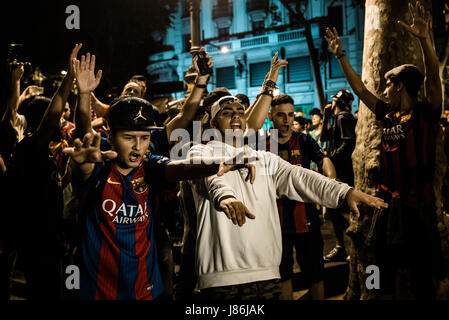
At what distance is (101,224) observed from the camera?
7.91ft

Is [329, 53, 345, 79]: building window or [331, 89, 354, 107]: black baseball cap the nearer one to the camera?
[331, 89, 354, 107]: black baseball cap

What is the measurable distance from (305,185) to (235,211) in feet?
2.52

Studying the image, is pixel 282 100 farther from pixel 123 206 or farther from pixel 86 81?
pixel 123 206

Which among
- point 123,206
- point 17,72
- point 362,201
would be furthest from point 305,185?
point 17,72

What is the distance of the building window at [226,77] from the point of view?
3438cm

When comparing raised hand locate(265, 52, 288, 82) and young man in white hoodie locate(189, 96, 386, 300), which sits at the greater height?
raised hand locate(265, 52, 288, 82)

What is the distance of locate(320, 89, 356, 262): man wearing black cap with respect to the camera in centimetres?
541

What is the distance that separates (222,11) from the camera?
3744 cm

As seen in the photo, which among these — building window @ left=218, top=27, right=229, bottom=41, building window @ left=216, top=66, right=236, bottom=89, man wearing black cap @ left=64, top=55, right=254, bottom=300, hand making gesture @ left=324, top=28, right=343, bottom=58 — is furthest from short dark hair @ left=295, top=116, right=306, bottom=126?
building window @ left=218, top=27, right=229, bottom=41

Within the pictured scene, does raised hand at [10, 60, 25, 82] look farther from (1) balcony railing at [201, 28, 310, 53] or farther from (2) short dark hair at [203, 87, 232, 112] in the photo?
(1) balcony railing at [201, 28, 310, 53]

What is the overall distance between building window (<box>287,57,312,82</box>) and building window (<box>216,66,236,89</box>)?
5.50m

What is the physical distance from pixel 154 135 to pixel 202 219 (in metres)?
1.20
